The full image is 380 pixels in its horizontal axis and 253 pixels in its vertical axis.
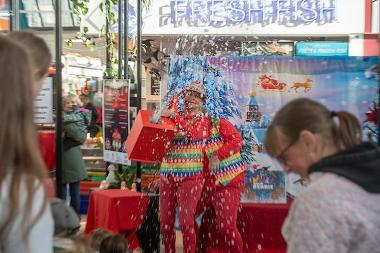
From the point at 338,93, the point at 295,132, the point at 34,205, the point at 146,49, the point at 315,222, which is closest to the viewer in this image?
the point at 34,205

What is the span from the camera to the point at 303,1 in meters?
8.71

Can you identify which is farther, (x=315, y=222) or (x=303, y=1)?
(x=303, y=1)

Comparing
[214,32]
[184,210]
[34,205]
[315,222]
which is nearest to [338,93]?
[184,210]

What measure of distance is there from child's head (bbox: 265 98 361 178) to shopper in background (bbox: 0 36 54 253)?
67 cm

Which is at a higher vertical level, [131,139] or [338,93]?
[338,93]

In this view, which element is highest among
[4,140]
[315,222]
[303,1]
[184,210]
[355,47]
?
[303,1]

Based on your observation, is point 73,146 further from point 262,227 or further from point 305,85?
point 305,85

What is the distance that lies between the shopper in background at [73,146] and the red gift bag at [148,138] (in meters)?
1.53

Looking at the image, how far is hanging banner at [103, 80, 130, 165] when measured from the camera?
483 centimetres

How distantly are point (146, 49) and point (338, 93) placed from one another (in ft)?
12.6

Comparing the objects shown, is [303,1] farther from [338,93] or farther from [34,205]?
[34,205]

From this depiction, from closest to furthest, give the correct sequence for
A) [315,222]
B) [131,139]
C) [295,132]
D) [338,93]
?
[315,222] → [295,132] → [131,139] → [338,93]

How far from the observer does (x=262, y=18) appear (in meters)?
8.79

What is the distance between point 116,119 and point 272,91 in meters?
1.48
